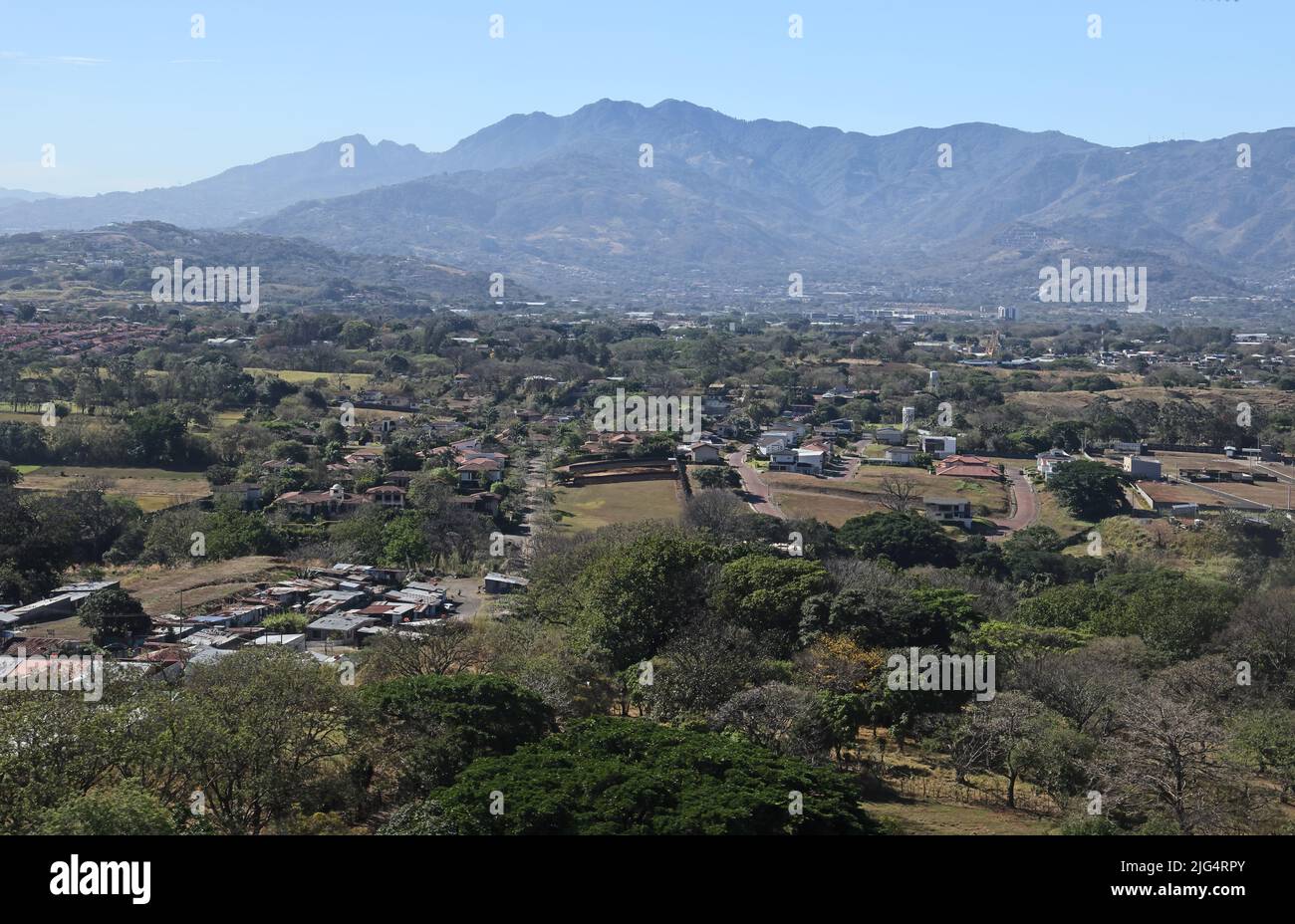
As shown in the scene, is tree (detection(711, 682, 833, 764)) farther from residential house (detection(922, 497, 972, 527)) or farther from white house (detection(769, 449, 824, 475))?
white house (detection(769, 449, 824, 475))

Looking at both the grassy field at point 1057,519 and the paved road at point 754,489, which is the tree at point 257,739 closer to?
the paved road at point 754,489

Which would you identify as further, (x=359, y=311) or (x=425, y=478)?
(x=359, y=311)

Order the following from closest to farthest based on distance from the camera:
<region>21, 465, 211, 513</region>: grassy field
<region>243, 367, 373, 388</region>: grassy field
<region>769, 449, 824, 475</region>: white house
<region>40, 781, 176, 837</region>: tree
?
1. <region>40, 781, 176, 837</region>: tree
2. <region>21, 465, 211, 513</region>: grassy field
3. <region>769, 449, 824, 475</region>: white house
4. <region>243, 367, 373, 388</region>: grassy field

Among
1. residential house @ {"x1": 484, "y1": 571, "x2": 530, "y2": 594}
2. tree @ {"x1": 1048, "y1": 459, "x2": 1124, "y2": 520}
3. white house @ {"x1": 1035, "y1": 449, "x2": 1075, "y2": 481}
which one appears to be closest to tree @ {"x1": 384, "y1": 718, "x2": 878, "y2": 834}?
residential house @ {"x1": 484, "y1": 571, "x2": 530, "y2": 594}

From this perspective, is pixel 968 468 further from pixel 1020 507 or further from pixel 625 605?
pixel 625 605

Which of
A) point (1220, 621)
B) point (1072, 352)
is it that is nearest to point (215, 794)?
point (1220, 621)

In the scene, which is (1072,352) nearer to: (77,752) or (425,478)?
(425,478)

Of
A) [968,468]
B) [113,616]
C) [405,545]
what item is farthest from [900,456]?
[113,616]

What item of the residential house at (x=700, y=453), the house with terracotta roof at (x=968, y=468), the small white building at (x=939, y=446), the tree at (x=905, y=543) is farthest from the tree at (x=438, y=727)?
the small white building at (x=939, y=446)
